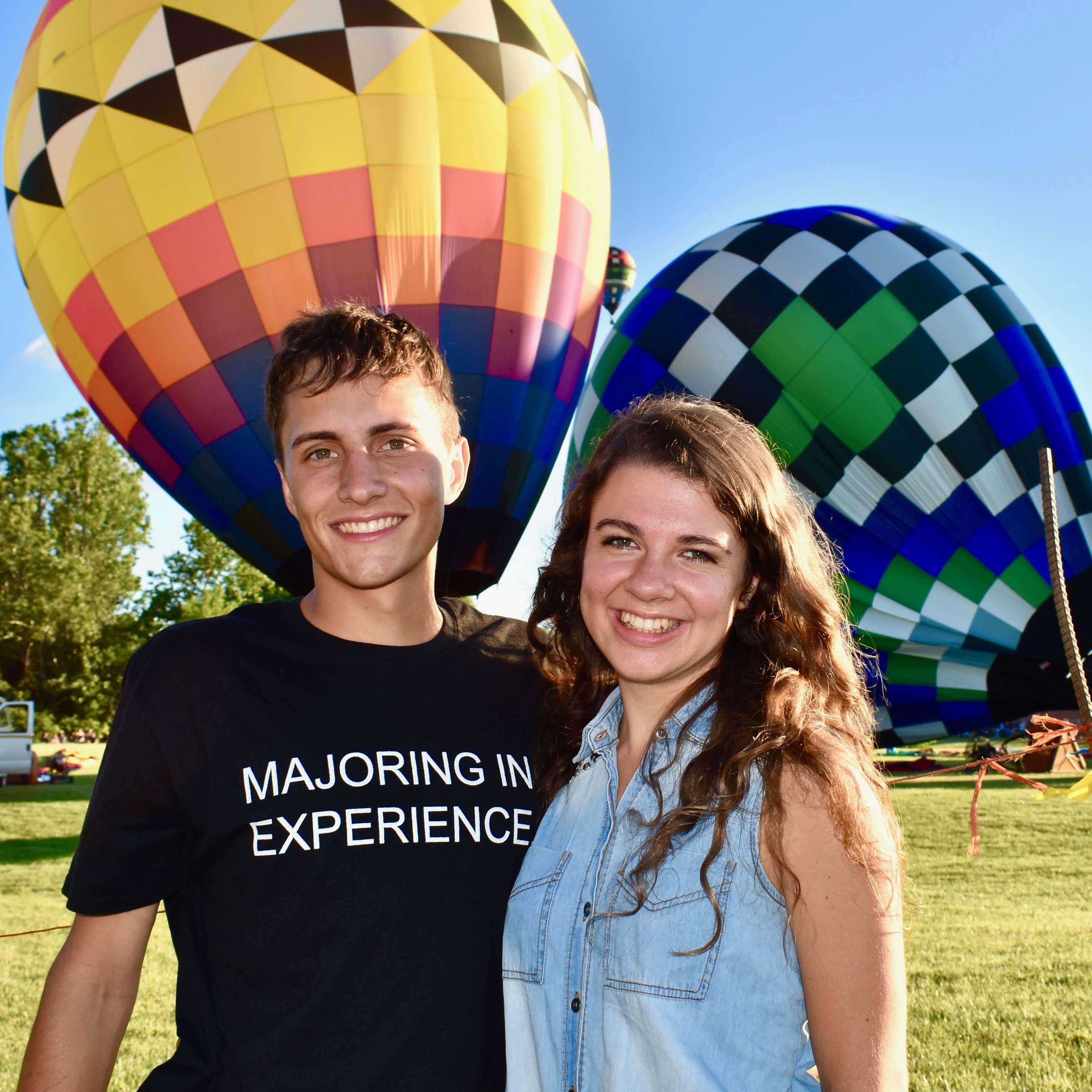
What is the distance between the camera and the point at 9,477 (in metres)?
29.3

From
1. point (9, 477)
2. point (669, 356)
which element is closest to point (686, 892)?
point (669, 356)

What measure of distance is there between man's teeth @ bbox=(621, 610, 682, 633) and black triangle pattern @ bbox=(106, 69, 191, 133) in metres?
6.29

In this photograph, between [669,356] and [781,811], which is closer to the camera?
[781,811]

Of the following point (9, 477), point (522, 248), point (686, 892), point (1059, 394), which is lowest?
point (686, 892)

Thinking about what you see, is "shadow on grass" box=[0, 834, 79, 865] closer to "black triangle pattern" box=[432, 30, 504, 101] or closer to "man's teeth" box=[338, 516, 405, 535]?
"black triangle pattern" box=[432, 30, 504, 101]

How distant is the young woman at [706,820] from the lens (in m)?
1.53

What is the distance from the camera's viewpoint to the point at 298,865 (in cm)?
175

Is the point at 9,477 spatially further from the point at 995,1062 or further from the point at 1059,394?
the point at 995,1062

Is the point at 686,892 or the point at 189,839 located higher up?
the point at 189,839

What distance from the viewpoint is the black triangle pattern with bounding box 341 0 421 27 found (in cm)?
681

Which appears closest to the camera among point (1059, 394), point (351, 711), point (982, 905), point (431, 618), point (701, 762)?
point (701, 762)

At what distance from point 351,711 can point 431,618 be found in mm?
341

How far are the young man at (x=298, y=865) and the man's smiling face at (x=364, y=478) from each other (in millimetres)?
152

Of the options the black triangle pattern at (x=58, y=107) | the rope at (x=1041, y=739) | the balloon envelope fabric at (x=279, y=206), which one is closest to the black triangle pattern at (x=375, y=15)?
the balloon envelope fabric at (x=279, y=206)
